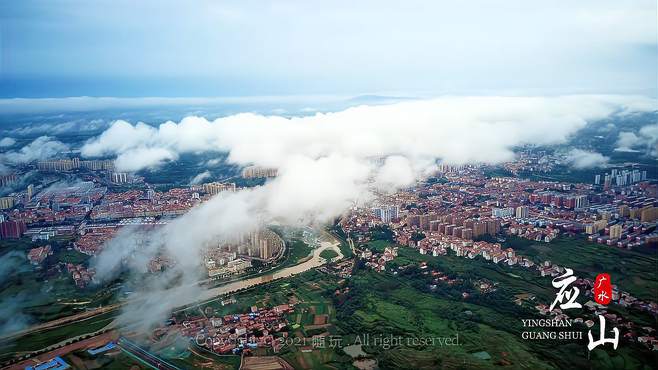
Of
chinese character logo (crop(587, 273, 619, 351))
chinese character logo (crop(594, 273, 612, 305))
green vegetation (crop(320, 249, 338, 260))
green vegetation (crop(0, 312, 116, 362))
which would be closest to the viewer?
chinese character logo (crop(587, 273, 619, 351))

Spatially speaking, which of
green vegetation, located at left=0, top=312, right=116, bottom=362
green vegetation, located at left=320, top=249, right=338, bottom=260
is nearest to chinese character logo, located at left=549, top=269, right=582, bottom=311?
green vegetation, located at left=320, top=249, right=338, bottom=260

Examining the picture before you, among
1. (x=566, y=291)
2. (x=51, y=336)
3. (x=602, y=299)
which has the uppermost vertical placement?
(x=602, y=299)

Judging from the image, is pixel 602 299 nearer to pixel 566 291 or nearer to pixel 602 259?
pixel 566 291

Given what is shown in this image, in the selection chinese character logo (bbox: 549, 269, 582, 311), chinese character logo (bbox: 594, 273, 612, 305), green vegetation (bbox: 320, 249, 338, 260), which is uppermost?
chinese character logo (bbox: 594, 273, 612, 305)

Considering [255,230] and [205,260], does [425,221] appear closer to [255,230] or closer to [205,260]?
[255,230]

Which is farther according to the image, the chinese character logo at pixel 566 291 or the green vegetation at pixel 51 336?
the chinese character logo at pixel 566 291

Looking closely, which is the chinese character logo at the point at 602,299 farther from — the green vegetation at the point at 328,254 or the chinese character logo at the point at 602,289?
the green vegetation at the point at 328,254

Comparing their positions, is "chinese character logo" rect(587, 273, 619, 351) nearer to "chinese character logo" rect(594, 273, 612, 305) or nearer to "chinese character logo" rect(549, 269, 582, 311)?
"chinese character logo" rect(594, 273, 612, 305)

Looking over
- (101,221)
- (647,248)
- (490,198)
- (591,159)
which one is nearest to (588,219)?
(647,248)

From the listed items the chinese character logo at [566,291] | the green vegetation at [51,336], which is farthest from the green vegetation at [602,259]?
the green vegetation at [51,336]

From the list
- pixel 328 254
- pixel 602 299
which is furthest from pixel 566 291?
pixel 328 254

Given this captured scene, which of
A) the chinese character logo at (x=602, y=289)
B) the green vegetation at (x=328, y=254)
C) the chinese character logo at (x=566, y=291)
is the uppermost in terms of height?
the chinese character logo at (x=602, y=289)

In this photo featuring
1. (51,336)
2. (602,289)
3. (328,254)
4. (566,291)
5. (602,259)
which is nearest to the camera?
(51,336)
